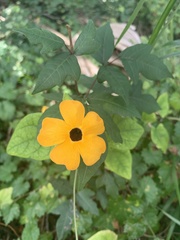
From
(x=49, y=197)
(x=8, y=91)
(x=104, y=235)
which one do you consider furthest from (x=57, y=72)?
(x=8, y=91)

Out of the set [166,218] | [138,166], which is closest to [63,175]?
[138,166]

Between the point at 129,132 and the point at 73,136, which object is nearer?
the point at 73,136

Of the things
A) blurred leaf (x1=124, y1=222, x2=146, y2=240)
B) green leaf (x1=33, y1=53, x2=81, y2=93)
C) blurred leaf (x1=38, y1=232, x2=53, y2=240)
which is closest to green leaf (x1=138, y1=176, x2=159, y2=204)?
blurred leaf (x1=124, y1=222, x2=146, y2=240)

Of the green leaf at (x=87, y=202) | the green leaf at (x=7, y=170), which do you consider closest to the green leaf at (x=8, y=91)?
the green leaf at (x=7, y=170)

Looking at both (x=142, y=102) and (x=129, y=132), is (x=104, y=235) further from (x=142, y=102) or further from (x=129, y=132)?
(x=142, y=102)

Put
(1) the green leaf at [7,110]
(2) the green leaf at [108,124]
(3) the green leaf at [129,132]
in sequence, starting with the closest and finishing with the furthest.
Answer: (2) the green leaf at [108,124] < (3) the green leaf at [129,132] < (1) the green leaf at [7,110]

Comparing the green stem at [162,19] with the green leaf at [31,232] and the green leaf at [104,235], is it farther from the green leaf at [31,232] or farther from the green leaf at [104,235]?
the green leaf at [31,232]

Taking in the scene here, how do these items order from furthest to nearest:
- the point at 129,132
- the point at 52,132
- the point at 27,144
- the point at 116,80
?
1. the point at 129,132
2. the point at 27,144
3. the point at 116,80
4. the point at 52,132
